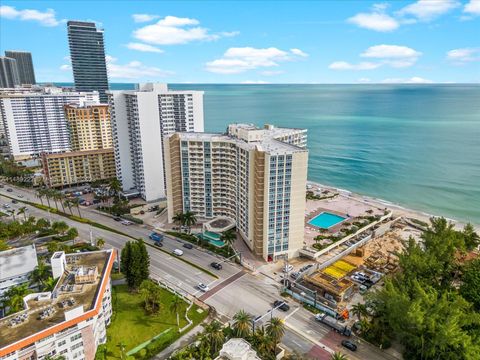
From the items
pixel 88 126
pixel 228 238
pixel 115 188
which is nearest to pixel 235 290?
pixel 228 238

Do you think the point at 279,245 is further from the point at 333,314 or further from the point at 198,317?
the point at 198,317

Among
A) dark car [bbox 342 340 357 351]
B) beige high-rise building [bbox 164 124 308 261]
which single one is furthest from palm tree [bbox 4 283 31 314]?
dark car [bbox 342 340 357 351]

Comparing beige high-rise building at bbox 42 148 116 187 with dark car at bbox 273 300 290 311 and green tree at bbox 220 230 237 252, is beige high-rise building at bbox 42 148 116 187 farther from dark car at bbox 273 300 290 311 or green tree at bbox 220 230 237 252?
dark car at bbox 273 300 290 311

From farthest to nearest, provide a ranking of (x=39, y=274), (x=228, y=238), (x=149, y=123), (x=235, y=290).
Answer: (x=149, y=123), (x=228, y=238), (x=235, y=290), (x=39, y=274)

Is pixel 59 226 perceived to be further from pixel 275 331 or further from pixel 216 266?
pixel 275 331

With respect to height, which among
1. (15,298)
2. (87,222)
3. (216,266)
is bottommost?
(216,266)

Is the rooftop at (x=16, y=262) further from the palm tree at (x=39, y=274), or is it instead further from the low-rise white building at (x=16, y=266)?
the palm tree at (x=39, y=274)
